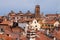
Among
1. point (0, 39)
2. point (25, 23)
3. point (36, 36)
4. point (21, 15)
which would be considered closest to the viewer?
point (0, 39)

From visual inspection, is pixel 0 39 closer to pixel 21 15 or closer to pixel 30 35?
pixel 30 35

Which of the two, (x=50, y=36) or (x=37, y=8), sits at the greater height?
(x=37, y=8)

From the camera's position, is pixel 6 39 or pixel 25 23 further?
pixel 25 23

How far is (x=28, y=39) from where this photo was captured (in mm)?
34906

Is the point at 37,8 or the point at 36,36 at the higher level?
the point at 37,8

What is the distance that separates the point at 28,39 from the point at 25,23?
101 ft

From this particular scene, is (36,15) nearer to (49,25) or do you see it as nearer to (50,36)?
(49,25)

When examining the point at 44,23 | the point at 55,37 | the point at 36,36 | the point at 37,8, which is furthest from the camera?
the point at 37,8

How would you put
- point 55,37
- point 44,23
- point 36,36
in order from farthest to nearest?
point 44,23, point 55,37, point 36,36

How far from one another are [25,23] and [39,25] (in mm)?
3338

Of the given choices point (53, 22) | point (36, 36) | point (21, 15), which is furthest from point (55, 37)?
point (21, 15)

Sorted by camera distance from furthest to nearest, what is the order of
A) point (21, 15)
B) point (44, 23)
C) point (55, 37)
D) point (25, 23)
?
point (21, 15) → point (44, 23) → point (25, 23) → point (55, 37)

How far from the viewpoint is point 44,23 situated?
70062 mm

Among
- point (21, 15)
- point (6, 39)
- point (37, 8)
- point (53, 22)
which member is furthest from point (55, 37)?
point (21, 15)
